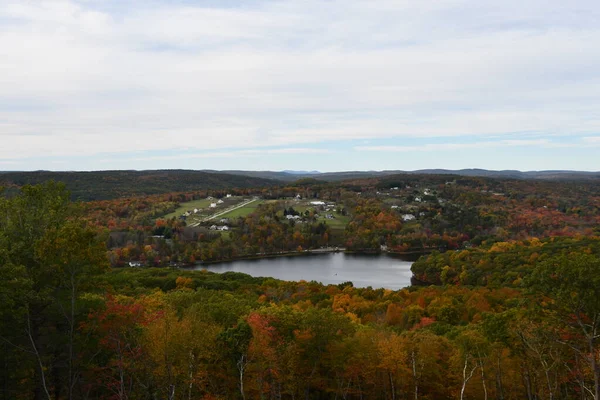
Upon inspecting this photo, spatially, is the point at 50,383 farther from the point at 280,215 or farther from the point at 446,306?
the point at 280,215

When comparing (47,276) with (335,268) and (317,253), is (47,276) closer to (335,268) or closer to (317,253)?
(335,268)

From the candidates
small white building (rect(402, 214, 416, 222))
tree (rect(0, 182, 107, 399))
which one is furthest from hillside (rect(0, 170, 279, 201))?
tree (rect(0, 182, 107, 399))

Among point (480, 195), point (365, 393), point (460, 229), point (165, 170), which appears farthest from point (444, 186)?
point (365, 393)

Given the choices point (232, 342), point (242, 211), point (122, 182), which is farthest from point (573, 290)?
point (122, 182)

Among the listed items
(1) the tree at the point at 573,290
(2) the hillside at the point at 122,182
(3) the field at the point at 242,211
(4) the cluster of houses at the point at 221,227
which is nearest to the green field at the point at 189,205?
(3) the field at the point at 242,211

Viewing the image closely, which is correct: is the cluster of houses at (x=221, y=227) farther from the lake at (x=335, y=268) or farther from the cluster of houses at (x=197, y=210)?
the lake at (x=335, y=268)

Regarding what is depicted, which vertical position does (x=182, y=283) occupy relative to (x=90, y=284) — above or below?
below
